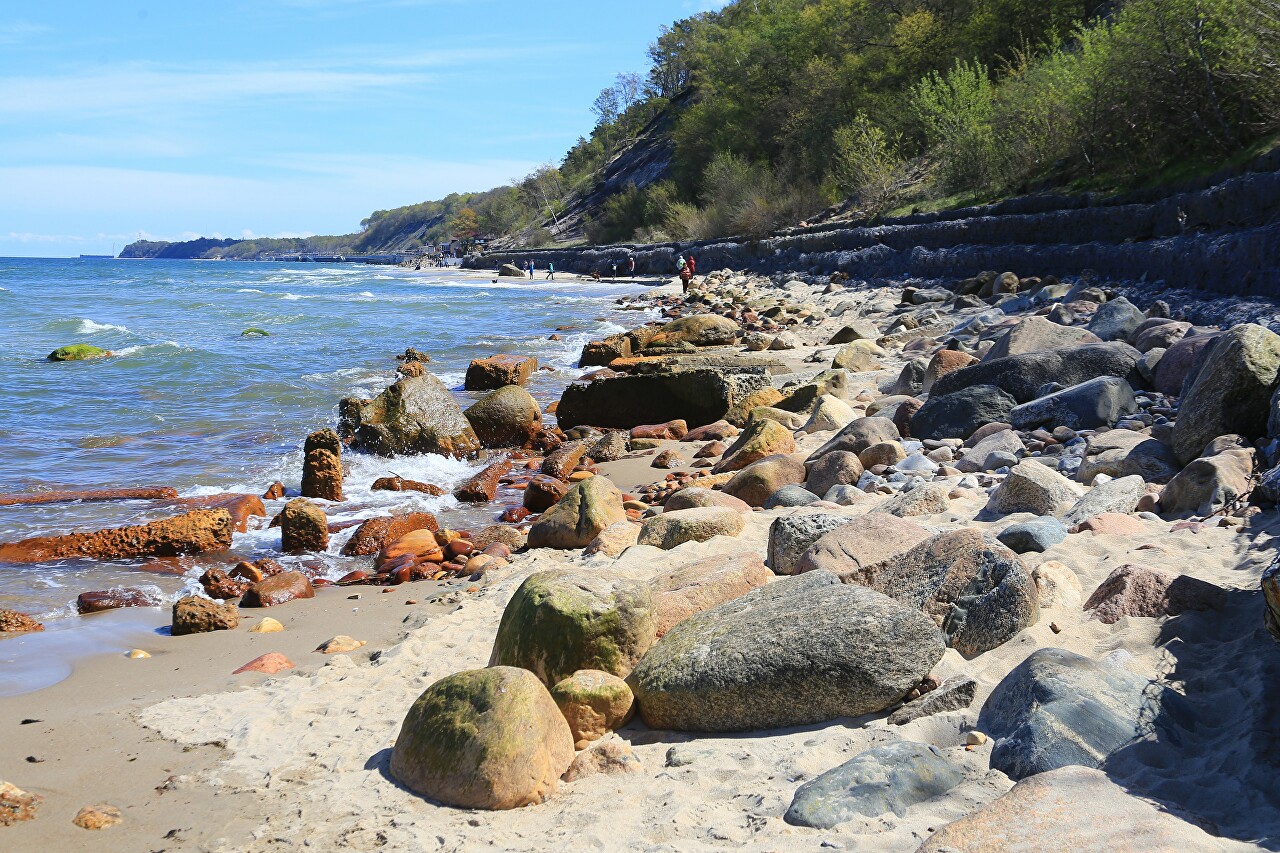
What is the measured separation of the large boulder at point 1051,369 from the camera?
869 cm

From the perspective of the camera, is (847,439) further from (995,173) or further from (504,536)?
(995,173)

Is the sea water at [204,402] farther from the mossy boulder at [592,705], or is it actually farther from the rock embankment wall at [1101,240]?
the rock embankment wall at [1101,240]

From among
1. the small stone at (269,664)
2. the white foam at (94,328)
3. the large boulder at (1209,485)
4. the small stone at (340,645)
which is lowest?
the small stone at (340,645)

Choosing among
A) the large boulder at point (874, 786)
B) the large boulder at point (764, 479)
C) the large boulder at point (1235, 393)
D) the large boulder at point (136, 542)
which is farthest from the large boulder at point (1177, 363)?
the large boulder at point (136, 542)

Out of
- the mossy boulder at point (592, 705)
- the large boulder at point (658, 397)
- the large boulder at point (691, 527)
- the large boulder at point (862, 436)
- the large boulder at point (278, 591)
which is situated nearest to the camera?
the mossy boulder at point (592, 705)

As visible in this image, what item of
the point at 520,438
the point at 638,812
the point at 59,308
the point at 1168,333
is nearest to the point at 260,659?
the point at 638,812

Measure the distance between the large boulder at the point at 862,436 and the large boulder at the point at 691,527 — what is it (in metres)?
1.81

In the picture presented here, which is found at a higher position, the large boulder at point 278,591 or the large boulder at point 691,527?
the large boulder at point 691,527

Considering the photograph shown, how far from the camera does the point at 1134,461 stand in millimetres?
6176

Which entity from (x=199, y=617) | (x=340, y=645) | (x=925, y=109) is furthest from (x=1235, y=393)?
(x=925, y=109)

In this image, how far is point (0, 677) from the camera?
197 inches

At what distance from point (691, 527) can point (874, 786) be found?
10.9ft

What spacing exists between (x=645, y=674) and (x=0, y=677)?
3.61 metres

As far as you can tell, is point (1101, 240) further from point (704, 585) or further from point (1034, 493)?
point (704, 585)
